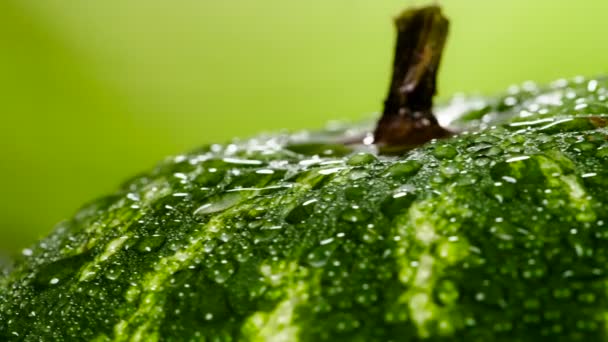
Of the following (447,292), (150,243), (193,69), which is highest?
(193,69)

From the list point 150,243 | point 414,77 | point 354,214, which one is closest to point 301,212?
point 354,214

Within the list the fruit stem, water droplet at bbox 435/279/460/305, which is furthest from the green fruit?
the fruit stem

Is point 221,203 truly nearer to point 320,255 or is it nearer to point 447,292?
point 320,255

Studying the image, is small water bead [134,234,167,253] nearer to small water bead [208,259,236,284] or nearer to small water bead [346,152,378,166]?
small water bead [208,259,236,284]

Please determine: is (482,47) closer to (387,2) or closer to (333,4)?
(387,2)

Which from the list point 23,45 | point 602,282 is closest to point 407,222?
point 602,282

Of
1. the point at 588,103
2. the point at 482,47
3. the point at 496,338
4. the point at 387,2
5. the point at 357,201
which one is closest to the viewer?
the point at 496,338

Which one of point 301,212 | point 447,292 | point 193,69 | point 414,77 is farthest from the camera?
point 193,69
